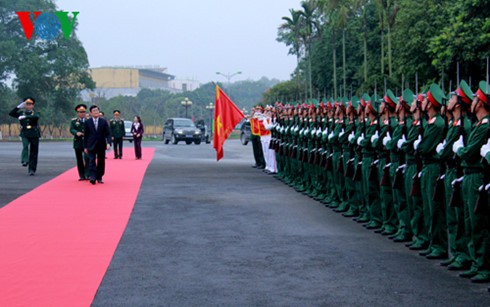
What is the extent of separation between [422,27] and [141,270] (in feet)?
125

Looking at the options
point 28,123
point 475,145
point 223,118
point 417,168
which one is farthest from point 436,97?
point 223,118

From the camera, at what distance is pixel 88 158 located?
21.1m

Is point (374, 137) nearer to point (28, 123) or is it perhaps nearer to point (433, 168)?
point (433, 168)

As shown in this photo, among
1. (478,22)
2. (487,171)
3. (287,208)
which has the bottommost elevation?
(287,208)

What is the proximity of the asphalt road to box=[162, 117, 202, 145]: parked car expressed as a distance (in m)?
39.1

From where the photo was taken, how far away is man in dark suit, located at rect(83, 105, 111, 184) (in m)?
19.9

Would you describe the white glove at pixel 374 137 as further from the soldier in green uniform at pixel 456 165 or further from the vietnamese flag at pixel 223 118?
the vietnamese flag at pixel 223 118

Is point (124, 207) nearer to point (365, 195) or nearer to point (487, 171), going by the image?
point (365, 195)

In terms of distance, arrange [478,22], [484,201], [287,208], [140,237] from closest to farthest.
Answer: [484,201], [140,237], [287,208], [478,22]

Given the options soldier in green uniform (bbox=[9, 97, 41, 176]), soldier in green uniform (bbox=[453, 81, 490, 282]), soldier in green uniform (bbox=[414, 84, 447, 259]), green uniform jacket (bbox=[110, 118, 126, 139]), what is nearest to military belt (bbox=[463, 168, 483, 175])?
soldier in green uniform (bbox=[453, 81, 490, 282])

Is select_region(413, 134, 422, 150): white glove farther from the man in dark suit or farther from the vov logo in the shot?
the vov logo

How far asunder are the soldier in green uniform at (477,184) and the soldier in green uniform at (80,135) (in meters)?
13.5

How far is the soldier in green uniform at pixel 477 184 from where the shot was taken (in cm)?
829

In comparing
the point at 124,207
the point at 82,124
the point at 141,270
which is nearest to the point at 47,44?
A: the point at 82,124
